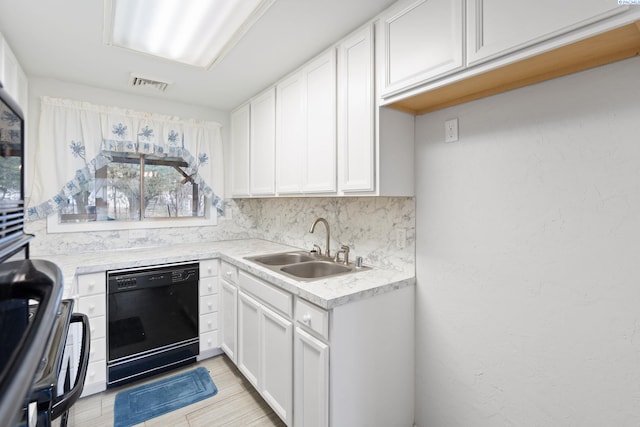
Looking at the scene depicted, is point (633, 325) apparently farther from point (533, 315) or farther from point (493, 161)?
point (493, 161)

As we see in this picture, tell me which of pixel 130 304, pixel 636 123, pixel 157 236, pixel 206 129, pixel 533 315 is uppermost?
pixel 206 129

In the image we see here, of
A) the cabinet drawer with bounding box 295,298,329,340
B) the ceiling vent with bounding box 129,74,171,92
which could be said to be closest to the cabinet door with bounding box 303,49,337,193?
the cabinet drawer with bounding box 295,298,329,340

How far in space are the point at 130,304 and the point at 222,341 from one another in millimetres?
821

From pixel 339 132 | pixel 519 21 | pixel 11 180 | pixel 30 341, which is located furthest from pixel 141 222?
pixel 519 21

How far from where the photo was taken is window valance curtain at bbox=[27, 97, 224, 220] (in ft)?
8.08

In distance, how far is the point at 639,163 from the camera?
1.10 meters

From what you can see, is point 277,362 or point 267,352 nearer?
point 277,362

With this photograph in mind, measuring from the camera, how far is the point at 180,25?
175cm

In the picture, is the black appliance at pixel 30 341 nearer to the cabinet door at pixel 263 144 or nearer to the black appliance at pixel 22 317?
the black appliance at pixel 22 317

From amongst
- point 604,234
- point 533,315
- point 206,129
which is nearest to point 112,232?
point 206,129

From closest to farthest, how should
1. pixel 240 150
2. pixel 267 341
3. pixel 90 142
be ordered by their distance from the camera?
pixel 267 341 → pixel 90 142 → pixel 240 150

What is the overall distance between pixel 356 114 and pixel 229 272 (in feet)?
5.29

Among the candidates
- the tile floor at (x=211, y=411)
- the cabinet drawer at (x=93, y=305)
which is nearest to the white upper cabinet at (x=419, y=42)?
the tile floor at (x=211, y=411)

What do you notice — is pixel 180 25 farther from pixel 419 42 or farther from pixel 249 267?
pixel 249 267
